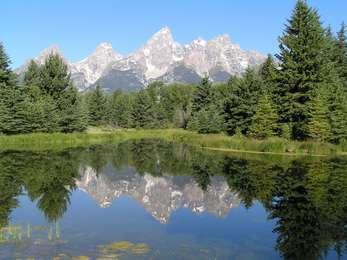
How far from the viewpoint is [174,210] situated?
74.1 ft

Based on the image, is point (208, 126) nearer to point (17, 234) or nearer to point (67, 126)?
point (67, 126)

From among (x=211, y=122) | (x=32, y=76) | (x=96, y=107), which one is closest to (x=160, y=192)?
(x=211, y=122)

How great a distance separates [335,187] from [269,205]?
246 inches

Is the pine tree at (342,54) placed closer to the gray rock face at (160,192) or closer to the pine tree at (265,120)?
the pine tree at (265,120)

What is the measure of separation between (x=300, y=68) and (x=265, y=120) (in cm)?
717

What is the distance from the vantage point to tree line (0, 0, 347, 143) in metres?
52.2

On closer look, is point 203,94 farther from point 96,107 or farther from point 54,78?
point 54,78

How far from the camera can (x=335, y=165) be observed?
3769 cm

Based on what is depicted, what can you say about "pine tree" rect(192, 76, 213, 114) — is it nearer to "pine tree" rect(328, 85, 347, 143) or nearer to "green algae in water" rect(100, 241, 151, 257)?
"pine tree" rect(328, 85, 347, 143)

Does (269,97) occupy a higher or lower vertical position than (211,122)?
higher

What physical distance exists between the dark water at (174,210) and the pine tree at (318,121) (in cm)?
1046

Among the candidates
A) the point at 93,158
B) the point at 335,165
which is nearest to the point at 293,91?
the point at 335,165

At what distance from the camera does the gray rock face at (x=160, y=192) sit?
23.2 metres

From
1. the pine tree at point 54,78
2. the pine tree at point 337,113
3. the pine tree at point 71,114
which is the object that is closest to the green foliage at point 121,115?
the pine tree at point 71,114
